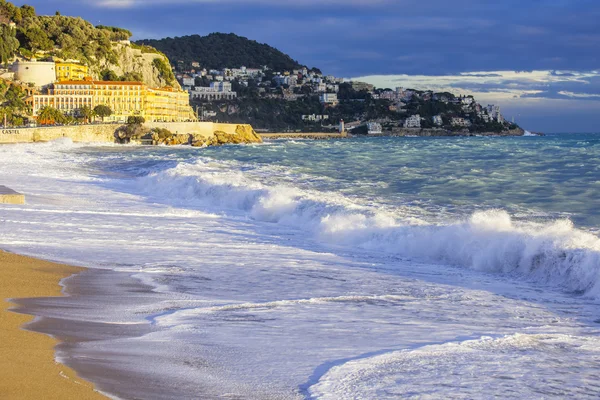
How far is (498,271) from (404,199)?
28.6 ft

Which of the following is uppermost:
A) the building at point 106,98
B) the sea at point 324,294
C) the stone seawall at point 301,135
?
the building at point 106,98

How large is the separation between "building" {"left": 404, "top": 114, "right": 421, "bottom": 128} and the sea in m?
174

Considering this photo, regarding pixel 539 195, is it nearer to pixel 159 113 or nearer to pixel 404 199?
pixel 404 199

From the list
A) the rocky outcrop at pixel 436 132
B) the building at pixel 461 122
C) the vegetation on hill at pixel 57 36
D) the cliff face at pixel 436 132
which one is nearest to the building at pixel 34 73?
the vegetation on hill at pixel 57 36

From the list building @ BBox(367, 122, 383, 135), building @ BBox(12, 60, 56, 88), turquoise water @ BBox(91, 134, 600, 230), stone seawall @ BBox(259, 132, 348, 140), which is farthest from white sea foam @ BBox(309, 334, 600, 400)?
building @ BBox(367, 122, 383, 135)

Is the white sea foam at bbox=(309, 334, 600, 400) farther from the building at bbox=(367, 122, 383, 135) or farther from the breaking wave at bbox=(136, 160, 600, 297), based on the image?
the building at bbox=(367, 122, 383, 135)

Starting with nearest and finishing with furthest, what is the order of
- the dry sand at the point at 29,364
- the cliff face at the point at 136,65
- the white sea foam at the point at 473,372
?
the dry sand at the point at 29,364 < the white sea foam at the point at 473,372 < the cliff face at the point at 136,65

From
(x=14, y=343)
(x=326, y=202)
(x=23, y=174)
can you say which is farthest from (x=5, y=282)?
(x=23, y=174)

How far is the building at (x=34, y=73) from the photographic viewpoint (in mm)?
118188

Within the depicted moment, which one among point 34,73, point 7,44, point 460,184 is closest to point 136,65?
point 34,73

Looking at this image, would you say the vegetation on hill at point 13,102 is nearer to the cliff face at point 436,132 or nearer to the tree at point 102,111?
the tree at point 102,111

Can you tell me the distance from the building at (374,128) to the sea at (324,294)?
16608 centimetres

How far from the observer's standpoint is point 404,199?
66.6 feet

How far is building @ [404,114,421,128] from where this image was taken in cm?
19375
